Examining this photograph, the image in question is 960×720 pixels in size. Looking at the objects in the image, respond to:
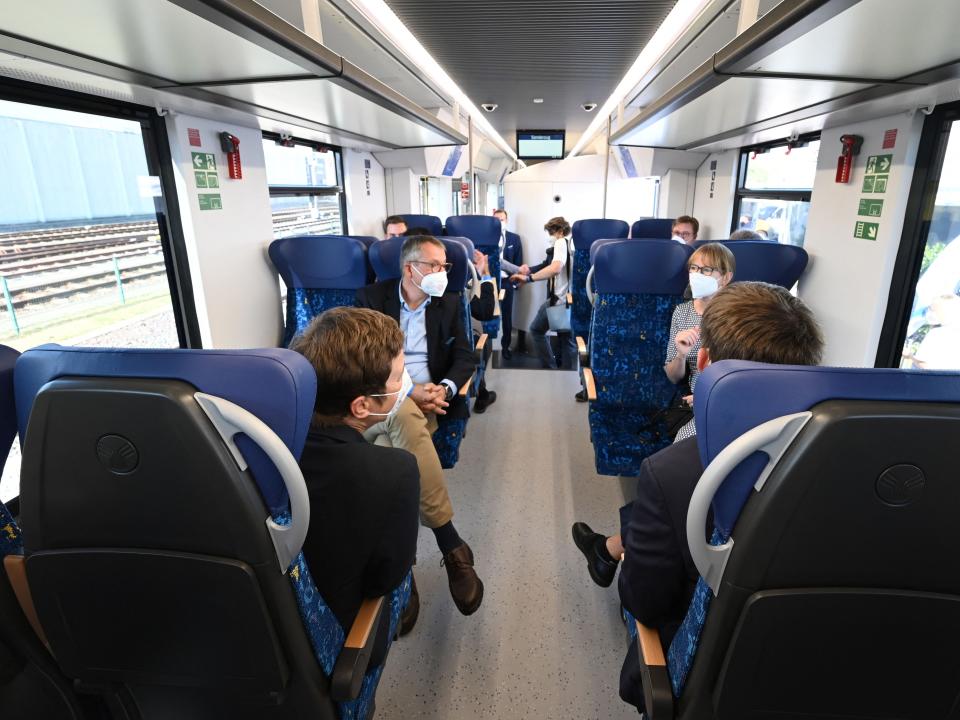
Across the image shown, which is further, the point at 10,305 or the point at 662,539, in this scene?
the point at 10,305

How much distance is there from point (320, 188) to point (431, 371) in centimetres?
304

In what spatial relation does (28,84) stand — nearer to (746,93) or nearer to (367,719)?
(367,719)

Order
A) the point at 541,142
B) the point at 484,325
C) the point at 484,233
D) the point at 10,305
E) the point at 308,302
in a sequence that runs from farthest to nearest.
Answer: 1. the point at 541,142
2. the point at 484,233
3. the point at 484,325
4. the point at 308,302
5. the point at 10,305

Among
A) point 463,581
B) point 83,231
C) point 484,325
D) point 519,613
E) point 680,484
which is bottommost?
point 519,613

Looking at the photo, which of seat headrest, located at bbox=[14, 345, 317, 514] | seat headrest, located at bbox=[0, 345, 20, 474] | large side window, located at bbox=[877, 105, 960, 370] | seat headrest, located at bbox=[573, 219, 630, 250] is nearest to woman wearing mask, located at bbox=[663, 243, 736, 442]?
large side window, located at bbox=[877, 105, 960, 370]

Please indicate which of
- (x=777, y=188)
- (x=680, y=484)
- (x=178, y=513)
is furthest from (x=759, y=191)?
(x=178, y=513)

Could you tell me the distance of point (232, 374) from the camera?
86 centimetres

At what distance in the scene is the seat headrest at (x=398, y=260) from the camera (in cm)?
317

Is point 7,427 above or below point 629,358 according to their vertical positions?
above

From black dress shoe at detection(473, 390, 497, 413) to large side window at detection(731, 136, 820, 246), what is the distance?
2.66m

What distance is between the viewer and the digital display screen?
8359 millimetres

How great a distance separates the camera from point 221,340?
3414 mm

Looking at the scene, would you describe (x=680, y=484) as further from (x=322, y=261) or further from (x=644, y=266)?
(x=322, y=261)

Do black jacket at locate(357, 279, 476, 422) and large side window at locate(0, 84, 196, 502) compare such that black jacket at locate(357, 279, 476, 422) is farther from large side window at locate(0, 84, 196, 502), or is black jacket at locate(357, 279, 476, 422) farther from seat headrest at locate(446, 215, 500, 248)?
seat headrest at locate(446, 215, 500, 248)
